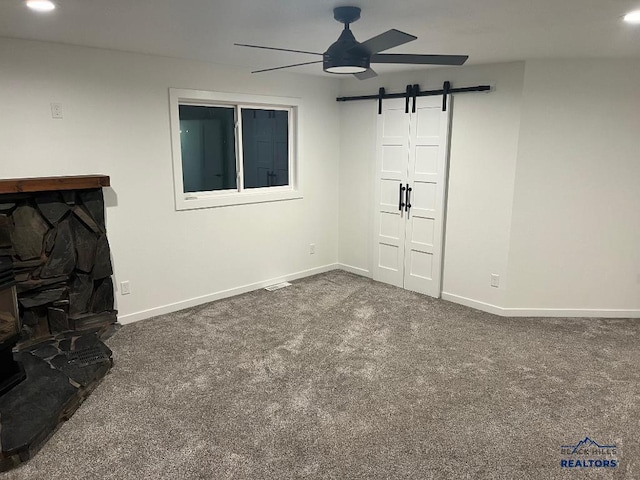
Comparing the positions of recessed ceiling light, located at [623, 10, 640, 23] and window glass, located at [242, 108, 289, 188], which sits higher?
recessed ceiling light, located at [623, 10, 640, 23]

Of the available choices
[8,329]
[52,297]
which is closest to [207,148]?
[52,297]

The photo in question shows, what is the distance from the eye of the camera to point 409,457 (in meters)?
2.31

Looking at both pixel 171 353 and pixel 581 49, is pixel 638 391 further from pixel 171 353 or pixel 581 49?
pixel 171 353

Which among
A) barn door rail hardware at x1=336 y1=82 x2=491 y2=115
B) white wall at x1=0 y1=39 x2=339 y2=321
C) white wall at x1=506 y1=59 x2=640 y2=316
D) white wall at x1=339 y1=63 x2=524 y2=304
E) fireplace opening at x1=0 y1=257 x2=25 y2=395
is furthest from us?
barn door rail hardware at x1=336 y1=82 x2=491 y2=115

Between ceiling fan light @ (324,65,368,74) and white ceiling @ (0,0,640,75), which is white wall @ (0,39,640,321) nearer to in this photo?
white ceiling @ (0,0,640,75)

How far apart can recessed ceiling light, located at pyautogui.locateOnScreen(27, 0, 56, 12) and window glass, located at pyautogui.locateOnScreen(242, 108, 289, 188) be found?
2350 mm

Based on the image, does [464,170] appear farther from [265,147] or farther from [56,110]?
[56,110]

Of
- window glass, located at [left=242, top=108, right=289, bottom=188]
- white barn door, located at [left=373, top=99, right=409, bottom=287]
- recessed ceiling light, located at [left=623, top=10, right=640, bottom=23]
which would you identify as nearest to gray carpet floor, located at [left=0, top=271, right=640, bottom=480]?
white barn door, located at [left=373, top=99, right=409, bottom=287]

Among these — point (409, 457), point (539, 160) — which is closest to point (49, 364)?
point (409, 457)

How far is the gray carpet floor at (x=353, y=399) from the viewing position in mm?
2264

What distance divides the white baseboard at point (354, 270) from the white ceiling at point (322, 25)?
2733 mm

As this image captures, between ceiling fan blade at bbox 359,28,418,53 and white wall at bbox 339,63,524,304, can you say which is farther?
white wall at bbox 339,63,524,304

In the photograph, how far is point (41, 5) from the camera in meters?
2.30

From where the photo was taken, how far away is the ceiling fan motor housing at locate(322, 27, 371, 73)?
2303mm
